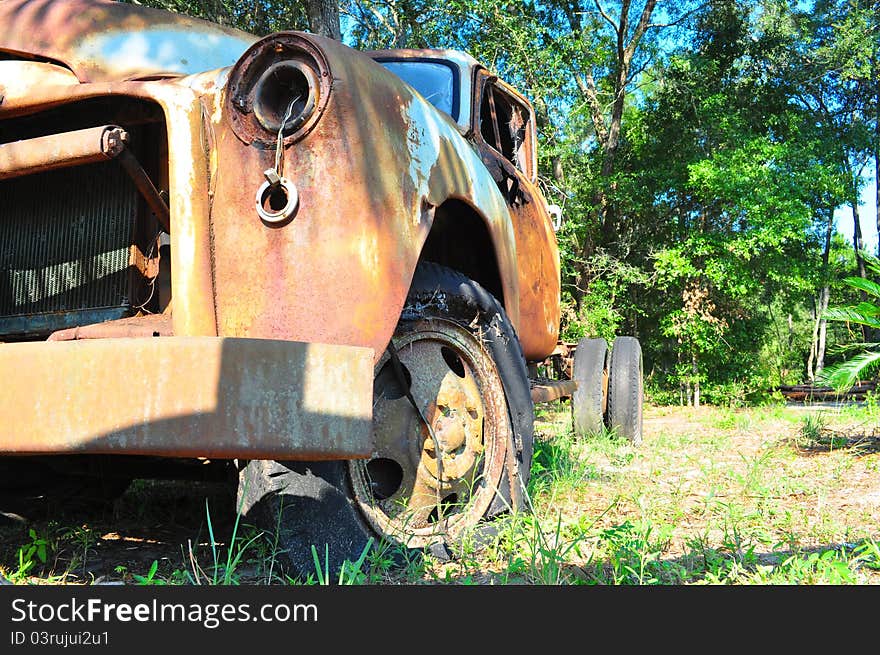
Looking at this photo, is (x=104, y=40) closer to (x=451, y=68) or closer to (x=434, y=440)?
(x=434, y=440)

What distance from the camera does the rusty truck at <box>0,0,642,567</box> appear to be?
1.75m

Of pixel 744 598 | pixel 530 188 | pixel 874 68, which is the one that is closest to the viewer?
pixel 744 598

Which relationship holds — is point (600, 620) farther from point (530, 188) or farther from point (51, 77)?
point (530, 188)

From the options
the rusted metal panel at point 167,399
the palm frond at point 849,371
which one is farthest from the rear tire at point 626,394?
the rusted metal panel at point 167,399

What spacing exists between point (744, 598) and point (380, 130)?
154 cm

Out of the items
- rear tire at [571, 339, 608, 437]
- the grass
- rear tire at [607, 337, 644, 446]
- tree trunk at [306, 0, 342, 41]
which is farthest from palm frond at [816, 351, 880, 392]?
tree trunk at [306, 0, 342, 41]

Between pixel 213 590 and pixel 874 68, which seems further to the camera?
pixel 874 68

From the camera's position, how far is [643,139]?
1711cm

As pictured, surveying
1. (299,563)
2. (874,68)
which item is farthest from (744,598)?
(874,68)

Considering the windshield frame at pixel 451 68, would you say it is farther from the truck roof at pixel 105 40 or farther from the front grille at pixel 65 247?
the front grille at pixel 65 247

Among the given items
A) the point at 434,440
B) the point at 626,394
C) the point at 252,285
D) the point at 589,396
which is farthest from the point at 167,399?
the point at 626,394

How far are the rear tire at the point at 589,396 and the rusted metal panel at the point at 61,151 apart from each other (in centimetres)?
440

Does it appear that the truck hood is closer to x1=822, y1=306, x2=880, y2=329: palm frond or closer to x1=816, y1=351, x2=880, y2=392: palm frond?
x1=816, y1=351, x2=880, y2=392: palm frond

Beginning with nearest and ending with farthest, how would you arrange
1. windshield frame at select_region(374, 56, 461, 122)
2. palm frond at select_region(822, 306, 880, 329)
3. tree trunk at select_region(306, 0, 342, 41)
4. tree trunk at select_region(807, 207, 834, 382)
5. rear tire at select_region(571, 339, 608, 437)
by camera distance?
windshield frame at select_region(374, 56, 461, 122)
palm frond at select_region(822, 306, 880, 329)
rear tire at select_region(571, 339, 608, 437)
tree trunk at select_region(306, 0, 342, 41)
tree trunk at select_region(807, 207, 834, 382)
